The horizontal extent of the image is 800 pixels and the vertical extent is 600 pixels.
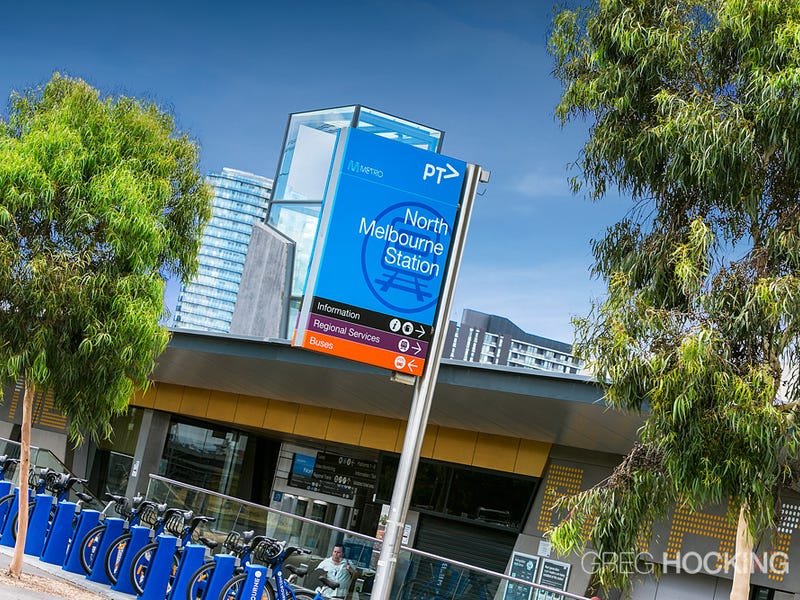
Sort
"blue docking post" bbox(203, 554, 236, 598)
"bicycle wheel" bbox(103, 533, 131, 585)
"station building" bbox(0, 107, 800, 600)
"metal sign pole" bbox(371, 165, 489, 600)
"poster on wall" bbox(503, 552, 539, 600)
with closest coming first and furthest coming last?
1. "metal sign pole" bbox(371, 165, 489, 600)
2. "blue docking post" bbox(203, 554, 236, 598)
3. "bicycle wheel" bbox(103, 533, 131, 585)
4. "station building" bbox(0, 107, 800, 600)
5. "poster on wall" bbox(503, 552, 539, 600)

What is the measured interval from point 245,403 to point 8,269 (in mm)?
13270

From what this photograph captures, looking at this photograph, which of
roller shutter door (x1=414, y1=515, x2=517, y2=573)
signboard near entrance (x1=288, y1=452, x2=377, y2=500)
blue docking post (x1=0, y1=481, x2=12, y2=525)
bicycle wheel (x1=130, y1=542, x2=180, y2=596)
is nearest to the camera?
bicycle wheel (x1=130, y1=542, x2=180, y2=596)

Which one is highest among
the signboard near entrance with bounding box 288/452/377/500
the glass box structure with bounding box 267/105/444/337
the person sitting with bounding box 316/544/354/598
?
the glass box structure with bounding box 267/105/444/337

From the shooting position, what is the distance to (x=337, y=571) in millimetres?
14047

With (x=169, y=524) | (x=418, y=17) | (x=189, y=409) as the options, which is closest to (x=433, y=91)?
(x=418, y=17)

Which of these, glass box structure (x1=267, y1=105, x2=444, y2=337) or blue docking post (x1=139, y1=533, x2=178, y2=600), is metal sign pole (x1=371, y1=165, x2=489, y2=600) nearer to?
blue docking post (x1=139, y1=533, x2=178, y2=600)

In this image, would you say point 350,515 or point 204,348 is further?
point 350,515

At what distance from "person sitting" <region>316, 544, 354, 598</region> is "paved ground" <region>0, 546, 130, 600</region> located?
257cm

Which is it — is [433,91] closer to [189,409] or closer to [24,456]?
[189,409]

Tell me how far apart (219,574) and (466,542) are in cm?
973

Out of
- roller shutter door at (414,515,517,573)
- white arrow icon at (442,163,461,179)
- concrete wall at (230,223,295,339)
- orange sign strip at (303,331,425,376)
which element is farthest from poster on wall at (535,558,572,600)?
concrete wall at (230,223,295,339)

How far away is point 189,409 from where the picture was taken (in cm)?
2628

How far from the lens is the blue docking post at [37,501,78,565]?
14695 mm

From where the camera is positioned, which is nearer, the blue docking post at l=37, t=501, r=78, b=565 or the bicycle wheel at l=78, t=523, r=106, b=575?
the bicycle wheel at l=78, t=523, r=106, b=575
